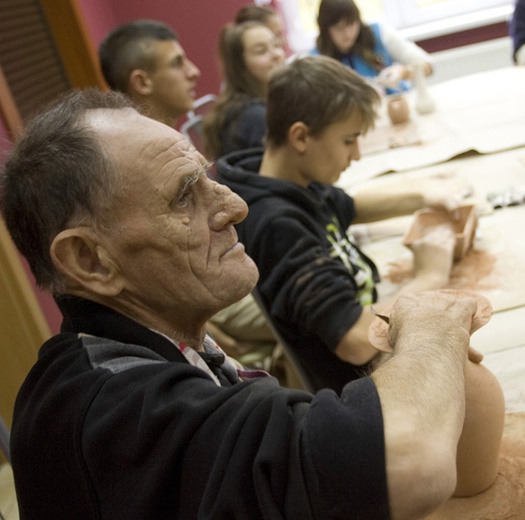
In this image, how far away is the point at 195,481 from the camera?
2.31ft

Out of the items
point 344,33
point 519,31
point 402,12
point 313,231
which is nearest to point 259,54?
point 344,33

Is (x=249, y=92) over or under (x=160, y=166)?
under

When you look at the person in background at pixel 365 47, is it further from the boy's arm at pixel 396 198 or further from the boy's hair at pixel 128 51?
Result: the boy's arm at pixel 396 198

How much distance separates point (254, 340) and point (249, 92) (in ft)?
4.25

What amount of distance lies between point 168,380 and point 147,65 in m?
2.08

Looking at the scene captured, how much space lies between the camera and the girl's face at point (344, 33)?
12.0ft

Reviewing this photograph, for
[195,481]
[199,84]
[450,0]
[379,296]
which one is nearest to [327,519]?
[195,481]

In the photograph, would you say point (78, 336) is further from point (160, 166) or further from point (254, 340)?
point (254, 340)

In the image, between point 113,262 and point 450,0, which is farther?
point 450,0

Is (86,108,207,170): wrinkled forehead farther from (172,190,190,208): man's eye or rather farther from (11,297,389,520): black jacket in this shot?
(11,297,389,520): black jacket

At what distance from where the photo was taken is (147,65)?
8.52 feet

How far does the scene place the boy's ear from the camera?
1.62 m

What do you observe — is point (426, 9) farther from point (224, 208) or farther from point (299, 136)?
point (224, 208)

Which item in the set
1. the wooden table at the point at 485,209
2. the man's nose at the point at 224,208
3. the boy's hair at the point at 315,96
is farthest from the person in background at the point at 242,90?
the man's nose at the point at 224,208
